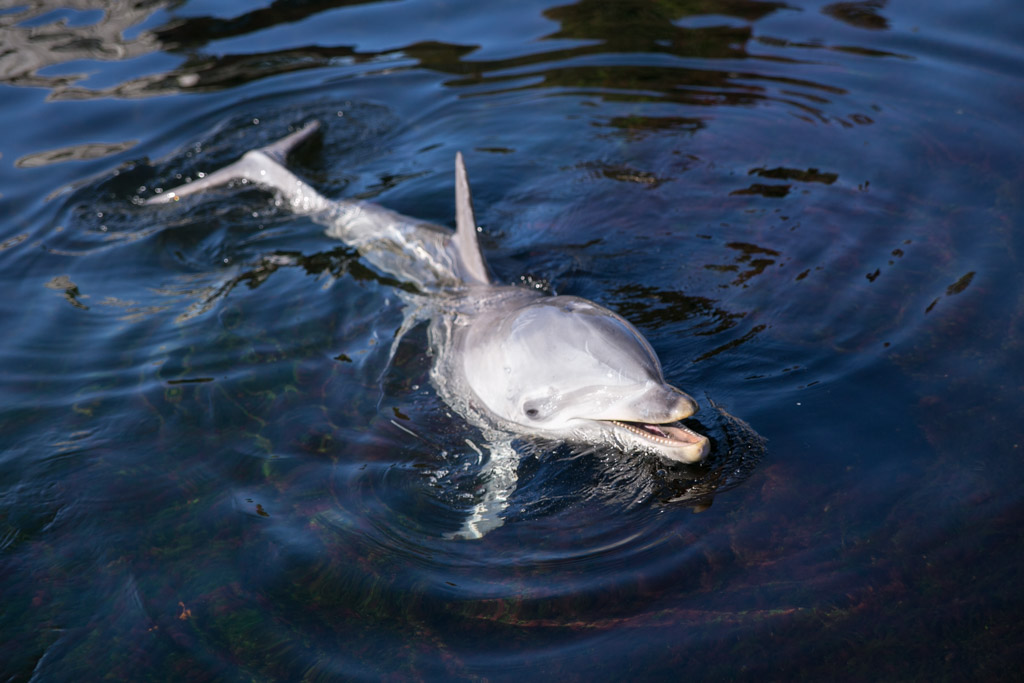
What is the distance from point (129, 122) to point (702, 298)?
340 inches

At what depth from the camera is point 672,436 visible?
507 cm

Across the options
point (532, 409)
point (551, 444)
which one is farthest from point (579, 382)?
point (551, 444)

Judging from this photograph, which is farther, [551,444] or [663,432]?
[551,444]

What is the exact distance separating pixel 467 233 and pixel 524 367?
1.68 meters

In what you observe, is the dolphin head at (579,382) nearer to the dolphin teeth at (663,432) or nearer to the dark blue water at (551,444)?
the dolphin teeth at (663,432)

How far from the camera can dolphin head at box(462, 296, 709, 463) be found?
5.01 meters

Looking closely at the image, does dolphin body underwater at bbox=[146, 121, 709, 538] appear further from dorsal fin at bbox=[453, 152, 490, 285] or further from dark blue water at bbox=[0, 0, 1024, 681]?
dark blue water at bbox=[0, 0, 1024, 681]

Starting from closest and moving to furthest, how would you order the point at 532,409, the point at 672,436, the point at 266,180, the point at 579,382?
1. the point at 672,436
2. the point at 579,382
3. the point at 532,409
4. the point at 266,180

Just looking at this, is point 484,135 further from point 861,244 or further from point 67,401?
point 67,401

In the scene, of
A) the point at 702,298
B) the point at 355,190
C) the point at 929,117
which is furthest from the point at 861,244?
the point at 355,190

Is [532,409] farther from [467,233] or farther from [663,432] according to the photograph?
[467,233]

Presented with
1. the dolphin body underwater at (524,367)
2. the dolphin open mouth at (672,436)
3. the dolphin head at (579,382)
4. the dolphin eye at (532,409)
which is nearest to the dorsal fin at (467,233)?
the dolphin body underwater at (524,367)

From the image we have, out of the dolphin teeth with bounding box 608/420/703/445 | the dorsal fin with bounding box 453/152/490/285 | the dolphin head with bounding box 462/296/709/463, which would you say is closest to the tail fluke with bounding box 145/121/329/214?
the dorsal fin with bounding box 453/152/490/285

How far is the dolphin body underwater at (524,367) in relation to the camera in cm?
512
